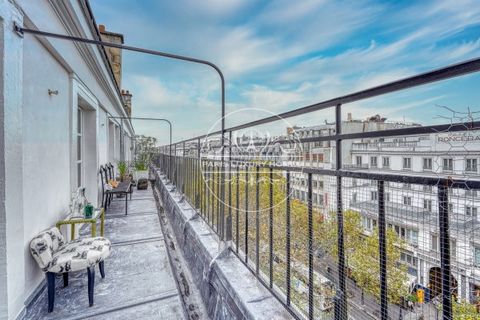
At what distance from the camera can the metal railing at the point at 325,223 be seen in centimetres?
61

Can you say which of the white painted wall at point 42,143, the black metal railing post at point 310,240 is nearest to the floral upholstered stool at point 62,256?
the white painted wall at point 42,143

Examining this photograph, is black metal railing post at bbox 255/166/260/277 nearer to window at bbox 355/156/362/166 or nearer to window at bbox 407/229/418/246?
window at bbox 355/156/362/166

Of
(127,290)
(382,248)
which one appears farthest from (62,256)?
(382,248)

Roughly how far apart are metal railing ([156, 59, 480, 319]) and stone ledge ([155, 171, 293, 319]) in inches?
2.5

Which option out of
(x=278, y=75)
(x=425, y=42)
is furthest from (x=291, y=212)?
(x=278, y=75)

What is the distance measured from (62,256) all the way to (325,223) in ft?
5.94

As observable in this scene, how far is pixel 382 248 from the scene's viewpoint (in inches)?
30.6

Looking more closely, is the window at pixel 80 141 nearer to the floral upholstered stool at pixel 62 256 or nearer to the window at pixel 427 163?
the floral upholstered stool at pixel 62 256

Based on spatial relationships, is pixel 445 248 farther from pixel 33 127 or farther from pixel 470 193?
pixel 33 127

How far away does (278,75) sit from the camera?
5.75m

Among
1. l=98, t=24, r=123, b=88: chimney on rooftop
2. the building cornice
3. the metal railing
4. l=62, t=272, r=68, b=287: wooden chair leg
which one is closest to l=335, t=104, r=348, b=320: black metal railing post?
the metal railing

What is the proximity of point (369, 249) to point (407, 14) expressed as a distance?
254 cm

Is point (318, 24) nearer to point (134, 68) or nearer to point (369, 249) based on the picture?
point (369, 249)

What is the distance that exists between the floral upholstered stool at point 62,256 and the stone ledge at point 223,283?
0.78m
